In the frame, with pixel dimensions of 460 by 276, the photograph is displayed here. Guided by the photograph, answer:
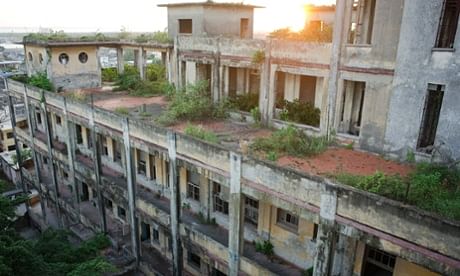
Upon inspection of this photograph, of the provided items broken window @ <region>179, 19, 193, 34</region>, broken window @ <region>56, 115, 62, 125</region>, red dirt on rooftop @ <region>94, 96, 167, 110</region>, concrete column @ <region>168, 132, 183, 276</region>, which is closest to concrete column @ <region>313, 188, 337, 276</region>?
concrete column @ <region>168, 132, 183, 276</region>

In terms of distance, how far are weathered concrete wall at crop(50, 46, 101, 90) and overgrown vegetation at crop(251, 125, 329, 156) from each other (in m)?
17.1

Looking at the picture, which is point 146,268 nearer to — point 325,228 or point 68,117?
point 68,117

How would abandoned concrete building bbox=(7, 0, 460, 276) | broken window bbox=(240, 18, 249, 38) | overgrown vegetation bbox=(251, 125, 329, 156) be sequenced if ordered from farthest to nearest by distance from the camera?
broken window bbox=(240, 18, 249, 38)
overgrown vegetation bbox=(251, 125, 329, 156)
abandoned concrete building bbox=(7, 0, 460, 276)

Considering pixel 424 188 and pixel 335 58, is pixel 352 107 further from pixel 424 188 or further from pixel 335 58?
pixel 424 188

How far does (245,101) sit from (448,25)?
32.5 feet

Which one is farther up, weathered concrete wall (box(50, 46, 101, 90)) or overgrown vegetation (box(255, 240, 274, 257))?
weathered concrete wall (box(50, 46, 101, 90))

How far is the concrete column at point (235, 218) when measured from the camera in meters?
12.6

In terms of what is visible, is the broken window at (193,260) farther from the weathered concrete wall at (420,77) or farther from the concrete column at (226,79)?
the weathered concrete wall at (420,77)

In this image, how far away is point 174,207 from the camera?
15.9 metres

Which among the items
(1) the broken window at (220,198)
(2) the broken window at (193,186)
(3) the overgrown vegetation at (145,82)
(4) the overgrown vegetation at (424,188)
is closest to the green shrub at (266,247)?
(1) the broken window at (220,198)

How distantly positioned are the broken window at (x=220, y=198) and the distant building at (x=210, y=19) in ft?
34.4

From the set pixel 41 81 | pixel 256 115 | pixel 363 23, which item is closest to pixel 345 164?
pixel 256 115

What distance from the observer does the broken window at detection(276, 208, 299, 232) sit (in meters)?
13.8

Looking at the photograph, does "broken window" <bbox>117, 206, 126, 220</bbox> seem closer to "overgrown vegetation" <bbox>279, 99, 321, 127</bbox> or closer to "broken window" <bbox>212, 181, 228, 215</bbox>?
"broken window" <bbox>212, 181, 228, 215</bbox>
